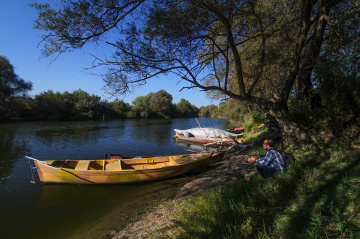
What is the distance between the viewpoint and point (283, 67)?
6.93m

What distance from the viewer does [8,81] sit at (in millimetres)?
35812

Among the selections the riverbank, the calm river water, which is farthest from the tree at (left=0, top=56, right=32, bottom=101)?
the riverbank

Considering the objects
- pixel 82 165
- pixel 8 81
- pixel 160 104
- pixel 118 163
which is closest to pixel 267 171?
pixel 118 163

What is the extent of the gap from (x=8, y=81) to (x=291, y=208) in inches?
1917

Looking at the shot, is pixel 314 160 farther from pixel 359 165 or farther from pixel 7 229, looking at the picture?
pixel 7 229

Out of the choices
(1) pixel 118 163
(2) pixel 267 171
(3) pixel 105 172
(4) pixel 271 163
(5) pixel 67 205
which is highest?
(4) pixel 271 163

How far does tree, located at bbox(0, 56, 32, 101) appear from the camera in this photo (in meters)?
34.5

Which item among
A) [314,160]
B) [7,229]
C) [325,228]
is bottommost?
[7,229]

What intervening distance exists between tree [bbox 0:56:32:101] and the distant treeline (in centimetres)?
111

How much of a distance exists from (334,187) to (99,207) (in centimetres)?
623

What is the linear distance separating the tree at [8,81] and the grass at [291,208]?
147 feet

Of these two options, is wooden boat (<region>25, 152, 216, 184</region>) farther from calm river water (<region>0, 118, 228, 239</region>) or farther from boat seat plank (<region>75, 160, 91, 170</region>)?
calm river water (<region>0, 118, 228, 239</region>)

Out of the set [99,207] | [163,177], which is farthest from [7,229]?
[163,177]

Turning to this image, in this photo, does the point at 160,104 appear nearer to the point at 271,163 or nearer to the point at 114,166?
the point at 114,166
